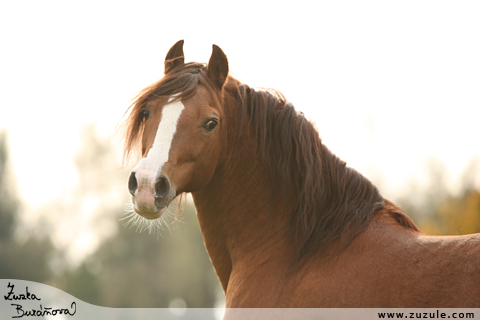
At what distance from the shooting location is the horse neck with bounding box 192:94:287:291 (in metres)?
4.04

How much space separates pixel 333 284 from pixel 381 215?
2.68ft

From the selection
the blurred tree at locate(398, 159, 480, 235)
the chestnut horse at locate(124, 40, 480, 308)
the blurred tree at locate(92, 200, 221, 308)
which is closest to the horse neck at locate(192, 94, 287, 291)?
the chestnut horse at locate(124, 40, 480, 308)

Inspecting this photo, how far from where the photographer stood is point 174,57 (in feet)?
14.7

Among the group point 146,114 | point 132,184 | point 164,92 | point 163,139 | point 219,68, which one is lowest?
point 132,184

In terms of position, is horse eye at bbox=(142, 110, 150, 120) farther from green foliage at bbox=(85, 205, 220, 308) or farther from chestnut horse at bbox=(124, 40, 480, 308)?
green foliage at bbox=(85, 205, 220, 308)

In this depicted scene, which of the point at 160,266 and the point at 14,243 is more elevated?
the point at 14,243

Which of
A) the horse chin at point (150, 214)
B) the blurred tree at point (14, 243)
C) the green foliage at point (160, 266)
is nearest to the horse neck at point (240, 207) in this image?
the horse chin at point (150, 214)

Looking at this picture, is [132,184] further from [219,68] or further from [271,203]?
[219,68]

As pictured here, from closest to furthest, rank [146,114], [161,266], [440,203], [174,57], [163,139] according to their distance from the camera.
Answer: [163,139]
[146,114]
[174,57]
[440,203]
[161,266]

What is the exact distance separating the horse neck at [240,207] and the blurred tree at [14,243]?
26.6m

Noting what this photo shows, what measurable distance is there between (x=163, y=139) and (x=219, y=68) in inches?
39.1

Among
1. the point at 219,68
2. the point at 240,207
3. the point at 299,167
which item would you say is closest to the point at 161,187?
the point at 240,207
